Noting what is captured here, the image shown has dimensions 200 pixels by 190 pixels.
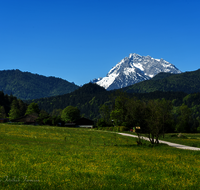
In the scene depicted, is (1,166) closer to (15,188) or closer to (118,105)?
(15,188)

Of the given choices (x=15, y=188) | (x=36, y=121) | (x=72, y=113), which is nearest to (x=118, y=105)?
(x=36, y=121)

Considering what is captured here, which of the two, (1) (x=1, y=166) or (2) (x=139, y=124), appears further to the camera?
(2) (x=139, y=124)

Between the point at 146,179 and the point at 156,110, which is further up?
the point at 156,110

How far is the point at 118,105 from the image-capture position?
103000 mm

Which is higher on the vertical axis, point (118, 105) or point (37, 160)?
point (118, 105)

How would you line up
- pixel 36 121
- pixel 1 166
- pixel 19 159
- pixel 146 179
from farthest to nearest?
pixel 36 121 < pixel 19 159 < pixel 1 166 < pixel 146 179

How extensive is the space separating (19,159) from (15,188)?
7.12 m

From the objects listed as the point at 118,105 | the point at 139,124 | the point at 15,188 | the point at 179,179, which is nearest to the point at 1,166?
the point at 15,188

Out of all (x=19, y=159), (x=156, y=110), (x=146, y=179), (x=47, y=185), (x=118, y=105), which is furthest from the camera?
(x=118, y=105)

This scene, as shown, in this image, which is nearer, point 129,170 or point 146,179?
point 146,179

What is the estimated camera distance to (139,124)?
37.9m

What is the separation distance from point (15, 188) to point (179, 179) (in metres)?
9.12

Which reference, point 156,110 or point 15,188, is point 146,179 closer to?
point 15,188

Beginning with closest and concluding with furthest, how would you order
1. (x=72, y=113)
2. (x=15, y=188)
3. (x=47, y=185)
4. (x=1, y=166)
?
1. (x=15, y=188)
2. (x=47, y=185)
3. (x=1, y=166)
4. (x=72, y=113)
